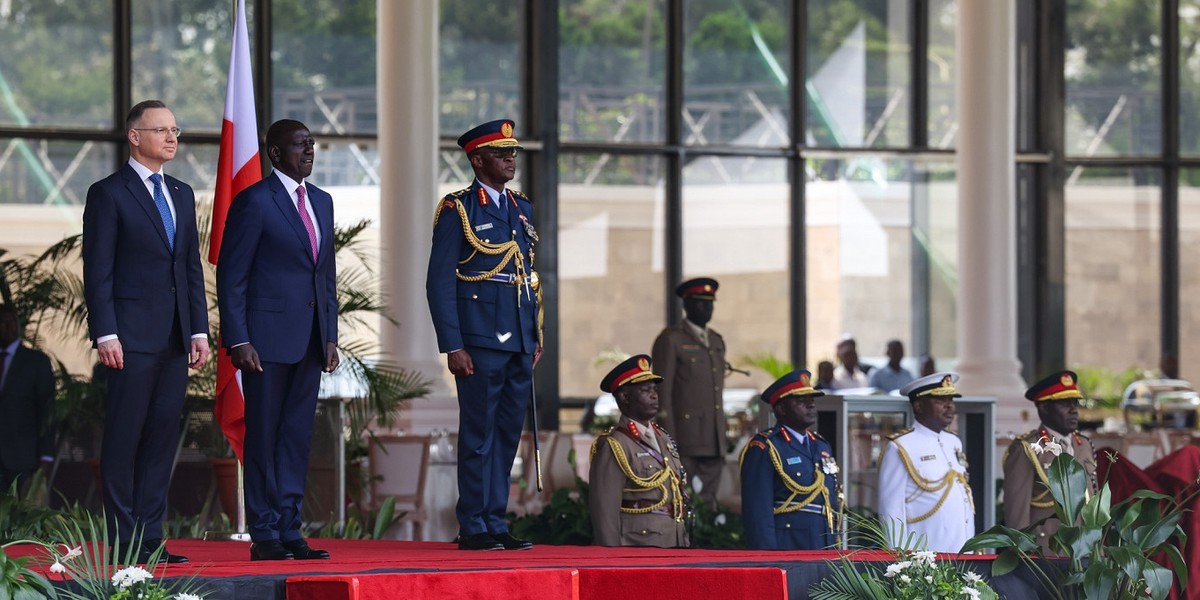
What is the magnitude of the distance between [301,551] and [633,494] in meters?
1.86

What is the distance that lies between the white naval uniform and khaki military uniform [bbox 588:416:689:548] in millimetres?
803

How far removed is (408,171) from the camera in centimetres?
1212

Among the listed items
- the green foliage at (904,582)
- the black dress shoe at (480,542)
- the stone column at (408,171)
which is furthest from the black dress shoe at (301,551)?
the stone column at (408,171)

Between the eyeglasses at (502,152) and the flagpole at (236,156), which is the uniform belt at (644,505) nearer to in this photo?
the flagpole at (236,156)

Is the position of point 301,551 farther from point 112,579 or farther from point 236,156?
point 236,156

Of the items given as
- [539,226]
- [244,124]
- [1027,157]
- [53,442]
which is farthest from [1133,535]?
[1027,157]

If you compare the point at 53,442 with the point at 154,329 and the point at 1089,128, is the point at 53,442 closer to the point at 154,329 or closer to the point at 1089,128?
the point at 154,329

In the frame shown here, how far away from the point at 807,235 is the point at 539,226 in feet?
8.36

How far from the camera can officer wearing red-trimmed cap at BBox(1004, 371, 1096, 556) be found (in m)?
6.95

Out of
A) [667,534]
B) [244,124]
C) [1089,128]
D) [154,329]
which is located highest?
[1089,128]

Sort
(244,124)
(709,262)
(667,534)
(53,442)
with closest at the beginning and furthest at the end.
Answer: (244,124) → (667,534) → (53,442) → (709,262)

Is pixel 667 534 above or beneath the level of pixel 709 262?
beneath

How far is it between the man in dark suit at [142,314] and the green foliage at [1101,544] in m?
2.36

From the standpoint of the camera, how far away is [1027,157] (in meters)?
15.2
